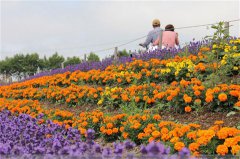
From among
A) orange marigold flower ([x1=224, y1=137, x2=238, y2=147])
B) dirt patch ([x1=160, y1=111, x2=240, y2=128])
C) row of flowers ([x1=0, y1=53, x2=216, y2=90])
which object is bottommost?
orange marigold flower ([x1=224, y1=137, x2=238, y2=147])

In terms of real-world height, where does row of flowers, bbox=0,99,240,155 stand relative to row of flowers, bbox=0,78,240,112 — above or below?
below

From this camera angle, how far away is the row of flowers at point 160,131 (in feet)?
15.3

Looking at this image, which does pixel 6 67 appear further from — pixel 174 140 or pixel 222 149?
pixel 222 149

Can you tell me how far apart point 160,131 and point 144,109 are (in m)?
1.69

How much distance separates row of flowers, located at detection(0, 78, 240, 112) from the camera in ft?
21.0

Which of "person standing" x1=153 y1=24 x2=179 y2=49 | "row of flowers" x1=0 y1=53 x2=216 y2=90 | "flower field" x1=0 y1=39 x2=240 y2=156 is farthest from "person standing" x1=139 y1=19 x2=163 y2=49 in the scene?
A: "row of flowers" x1=0 y1=53 x2=216 y2=90

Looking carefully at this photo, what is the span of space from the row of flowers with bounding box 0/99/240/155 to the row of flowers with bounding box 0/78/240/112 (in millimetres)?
663

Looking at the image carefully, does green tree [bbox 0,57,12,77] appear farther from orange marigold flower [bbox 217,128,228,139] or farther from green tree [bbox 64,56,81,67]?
orange marigold flower [bbox 217,128,228,139]

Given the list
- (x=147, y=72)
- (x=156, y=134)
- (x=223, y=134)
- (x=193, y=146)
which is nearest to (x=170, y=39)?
(x=147, y=72)

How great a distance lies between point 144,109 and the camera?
722 cm

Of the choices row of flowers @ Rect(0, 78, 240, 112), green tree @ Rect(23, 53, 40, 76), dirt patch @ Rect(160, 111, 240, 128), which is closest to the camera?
dirt patch @ Rect(160, 111, 240, 128)

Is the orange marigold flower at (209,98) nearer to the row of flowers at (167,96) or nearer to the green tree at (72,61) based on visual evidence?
the row of flowers at (167,96)

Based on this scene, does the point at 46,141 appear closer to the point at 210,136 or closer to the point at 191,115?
the point at 210,136

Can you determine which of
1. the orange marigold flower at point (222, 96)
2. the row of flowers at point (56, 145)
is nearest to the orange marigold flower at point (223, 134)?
Answer: the row of flowers at point (56, 145)
